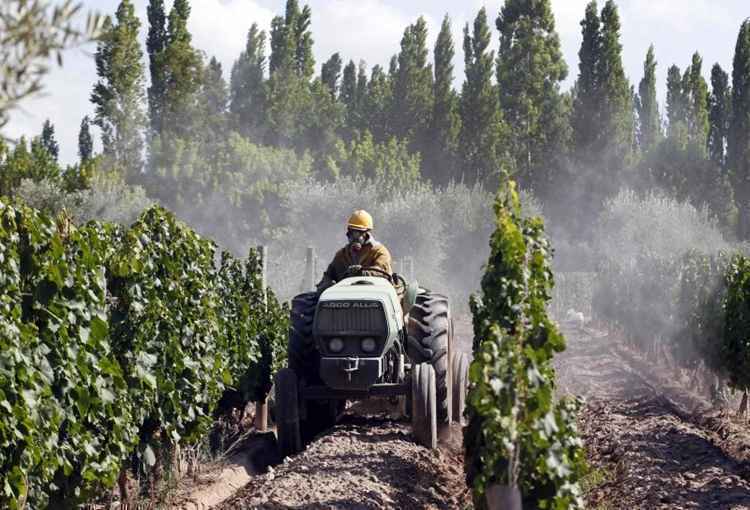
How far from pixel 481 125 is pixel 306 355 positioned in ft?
159

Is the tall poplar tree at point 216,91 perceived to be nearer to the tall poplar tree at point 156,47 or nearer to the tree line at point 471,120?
the tree line at point 471,120

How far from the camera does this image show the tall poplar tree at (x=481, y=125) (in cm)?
5784

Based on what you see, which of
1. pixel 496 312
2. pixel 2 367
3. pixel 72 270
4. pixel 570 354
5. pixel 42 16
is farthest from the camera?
pixel 570 354

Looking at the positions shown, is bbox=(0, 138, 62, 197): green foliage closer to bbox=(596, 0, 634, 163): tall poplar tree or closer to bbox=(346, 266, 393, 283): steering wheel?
bbox=(596, 0, 634, 163): tall poplar tree

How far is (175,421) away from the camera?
31.1 feet

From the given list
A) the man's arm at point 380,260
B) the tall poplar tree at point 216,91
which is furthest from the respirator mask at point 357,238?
the tall poplar tree at point 216,91

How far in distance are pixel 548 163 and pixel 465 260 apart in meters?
11.1

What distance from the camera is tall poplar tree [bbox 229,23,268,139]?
6650 centimetres

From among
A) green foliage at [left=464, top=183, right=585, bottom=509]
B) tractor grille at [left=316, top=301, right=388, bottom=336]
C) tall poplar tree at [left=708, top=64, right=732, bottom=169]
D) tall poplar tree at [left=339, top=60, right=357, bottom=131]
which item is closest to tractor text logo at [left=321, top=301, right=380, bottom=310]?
tractor grille at [left=316, top=301, right=388, bottom=336]

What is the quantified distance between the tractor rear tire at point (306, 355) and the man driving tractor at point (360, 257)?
0.28m

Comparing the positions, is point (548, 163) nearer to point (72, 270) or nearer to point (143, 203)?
point (143, 203)

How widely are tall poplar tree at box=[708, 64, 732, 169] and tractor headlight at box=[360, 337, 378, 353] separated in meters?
49.0

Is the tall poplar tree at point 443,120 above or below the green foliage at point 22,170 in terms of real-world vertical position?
above

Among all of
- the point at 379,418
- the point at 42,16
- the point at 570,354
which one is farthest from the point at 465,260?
the point at 42,16
